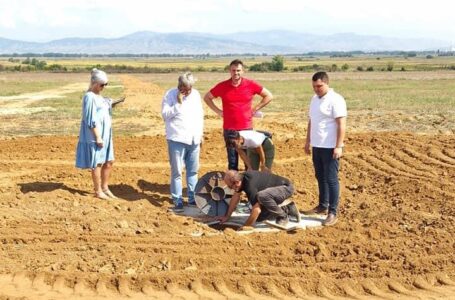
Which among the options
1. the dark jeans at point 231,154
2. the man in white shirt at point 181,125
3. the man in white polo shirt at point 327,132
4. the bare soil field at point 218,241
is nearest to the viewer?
the bare soil field at point 218,241

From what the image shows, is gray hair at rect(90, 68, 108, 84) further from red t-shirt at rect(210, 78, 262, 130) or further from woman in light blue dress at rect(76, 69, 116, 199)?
red t-shirt at rect(210, 78, 262, 130)

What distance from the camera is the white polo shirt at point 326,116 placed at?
7.30 m

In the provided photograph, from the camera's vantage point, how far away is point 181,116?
806 centimetres

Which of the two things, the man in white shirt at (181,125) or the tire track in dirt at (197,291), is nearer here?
the tire track in dirt at (197,291)

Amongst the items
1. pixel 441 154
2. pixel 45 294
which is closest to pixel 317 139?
pixel 45 294

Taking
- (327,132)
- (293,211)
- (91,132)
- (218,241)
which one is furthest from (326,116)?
(91,132)

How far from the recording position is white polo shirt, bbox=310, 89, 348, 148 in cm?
730

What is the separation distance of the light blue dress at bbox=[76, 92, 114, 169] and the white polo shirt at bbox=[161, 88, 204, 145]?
838 millimetres

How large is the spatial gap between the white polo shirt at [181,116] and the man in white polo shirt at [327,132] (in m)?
1.56

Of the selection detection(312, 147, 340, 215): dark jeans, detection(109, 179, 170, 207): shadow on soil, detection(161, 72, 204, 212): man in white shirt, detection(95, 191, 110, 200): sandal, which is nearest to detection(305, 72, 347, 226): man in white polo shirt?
detection(312, 147, 340, 215): dark jeans

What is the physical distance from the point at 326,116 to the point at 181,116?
1.94 metres

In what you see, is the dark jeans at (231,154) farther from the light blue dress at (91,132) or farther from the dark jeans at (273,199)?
the light blue dress at (91,132)

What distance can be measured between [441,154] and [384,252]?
547cm

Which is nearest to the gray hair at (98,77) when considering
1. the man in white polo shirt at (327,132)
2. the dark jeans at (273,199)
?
the dark jeans at (273,199)
